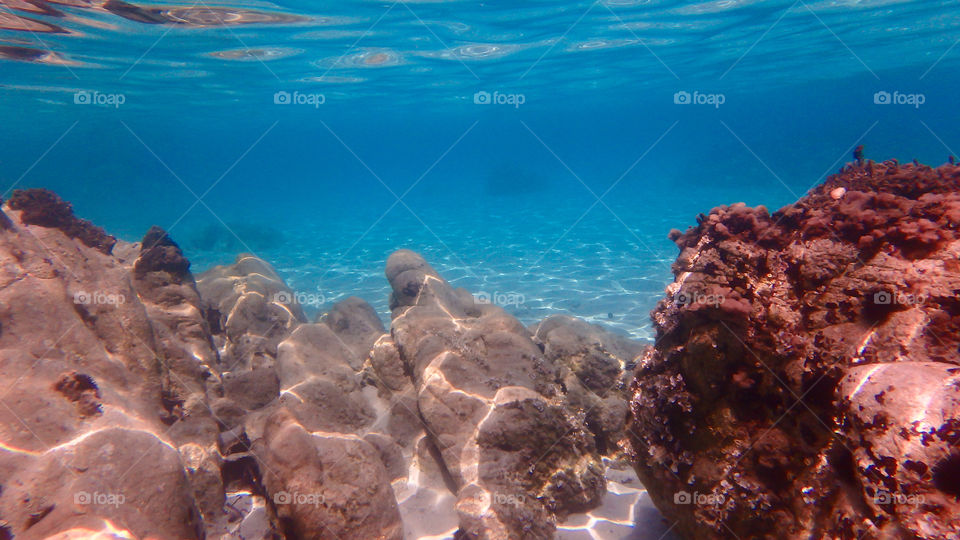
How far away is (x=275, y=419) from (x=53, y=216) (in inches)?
243

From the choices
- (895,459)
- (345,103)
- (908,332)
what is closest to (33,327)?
(895,459)

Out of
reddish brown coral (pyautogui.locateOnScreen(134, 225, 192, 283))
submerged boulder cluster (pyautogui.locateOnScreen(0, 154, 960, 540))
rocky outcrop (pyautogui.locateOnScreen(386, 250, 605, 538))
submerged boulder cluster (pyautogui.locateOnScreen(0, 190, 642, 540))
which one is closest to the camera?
submerged boulder cluster (pyautogui.locateOnScreen(0, 154, 960, 540))

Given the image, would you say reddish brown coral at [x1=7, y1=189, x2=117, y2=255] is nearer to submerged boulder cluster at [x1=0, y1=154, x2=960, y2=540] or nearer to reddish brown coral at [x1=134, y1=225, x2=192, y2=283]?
reddish brown coral at [x1=134, y1=225, x2=192, y2=283]

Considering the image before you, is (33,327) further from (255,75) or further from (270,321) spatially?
(255,75)

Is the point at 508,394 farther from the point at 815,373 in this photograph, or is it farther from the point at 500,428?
the point at 815,373

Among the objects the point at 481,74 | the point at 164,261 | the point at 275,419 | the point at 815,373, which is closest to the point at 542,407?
the point at 815,373

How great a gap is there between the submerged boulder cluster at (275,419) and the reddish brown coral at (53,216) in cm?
6

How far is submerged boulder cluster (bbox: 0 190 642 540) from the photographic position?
140 inches

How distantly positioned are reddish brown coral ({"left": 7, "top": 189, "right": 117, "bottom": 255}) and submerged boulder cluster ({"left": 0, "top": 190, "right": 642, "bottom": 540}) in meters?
0.06

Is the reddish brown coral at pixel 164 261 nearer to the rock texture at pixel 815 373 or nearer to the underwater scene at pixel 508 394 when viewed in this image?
the underwater scene at pixel 508 394

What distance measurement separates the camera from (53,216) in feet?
23.8

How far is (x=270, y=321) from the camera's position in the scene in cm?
825

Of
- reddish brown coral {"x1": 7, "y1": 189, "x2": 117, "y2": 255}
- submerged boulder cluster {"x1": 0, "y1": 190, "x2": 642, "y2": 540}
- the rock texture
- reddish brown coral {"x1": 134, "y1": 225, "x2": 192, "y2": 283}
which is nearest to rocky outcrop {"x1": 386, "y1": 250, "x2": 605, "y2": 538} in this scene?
submerged boulder cluster {"x1": 0, "y1": 190, "x2": 642, "y2": 540}

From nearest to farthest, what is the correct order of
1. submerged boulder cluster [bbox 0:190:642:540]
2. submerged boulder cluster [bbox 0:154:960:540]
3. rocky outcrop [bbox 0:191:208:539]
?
submerged boulder cluster [bbox 0:154:960:540] < rocky outcrop [bbox 0:191:208:539] < submerged boulder cluster [bbox 0:190:642:540]
